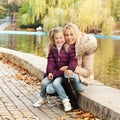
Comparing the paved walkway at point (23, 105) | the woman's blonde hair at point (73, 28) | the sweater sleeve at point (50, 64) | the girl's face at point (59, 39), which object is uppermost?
the woman's blonde hair at point (73, 28)

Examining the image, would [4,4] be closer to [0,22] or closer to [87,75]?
[0,22]

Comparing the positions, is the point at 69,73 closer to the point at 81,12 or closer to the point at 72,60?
the point at 72,60

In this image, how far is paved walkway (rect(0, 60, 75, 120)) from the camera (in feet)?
16.8

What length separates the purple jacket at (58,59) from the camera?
5.52 m

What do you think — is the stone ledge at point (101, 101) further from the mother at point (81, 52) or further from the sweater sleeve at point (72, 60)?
the sweater sleeve at point (72, 60)

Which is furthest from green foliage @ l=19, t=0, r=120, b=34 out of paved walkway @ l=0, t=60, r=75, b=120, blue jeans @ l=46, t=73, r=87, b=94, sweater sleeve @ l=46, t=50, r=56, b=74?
blue jeans @ l=46, t=73, r=87, b=94

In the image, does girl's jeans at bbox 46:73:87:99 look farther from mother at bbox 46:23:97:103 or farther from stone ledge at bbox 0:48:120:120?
stone ledge at bbox 0:48:120:120

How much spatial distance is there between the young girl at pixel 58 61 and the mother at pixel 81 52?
2.7 inches

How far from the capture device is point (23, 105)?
575cm

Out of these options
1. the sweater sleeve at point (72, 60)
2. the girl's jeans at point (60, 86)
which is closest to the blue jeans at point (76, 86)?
the girl's jeans at point (60, 86)

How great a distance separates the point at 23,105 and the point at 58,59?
2.54ft

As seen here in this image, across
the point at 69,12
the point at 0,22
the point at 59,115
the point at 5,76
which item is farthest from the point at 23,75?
the point at 0,22

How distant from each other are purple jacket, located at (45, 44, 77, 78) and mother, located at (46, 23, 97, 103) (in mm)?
77

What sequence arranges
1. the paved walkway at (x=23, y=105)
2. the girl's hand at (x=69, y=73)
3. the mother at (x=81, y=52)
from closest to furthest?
the paved walkway at (x=23, y=105), the girl's hand at (x=69, y=73), the mother at (x=81, y=52)
